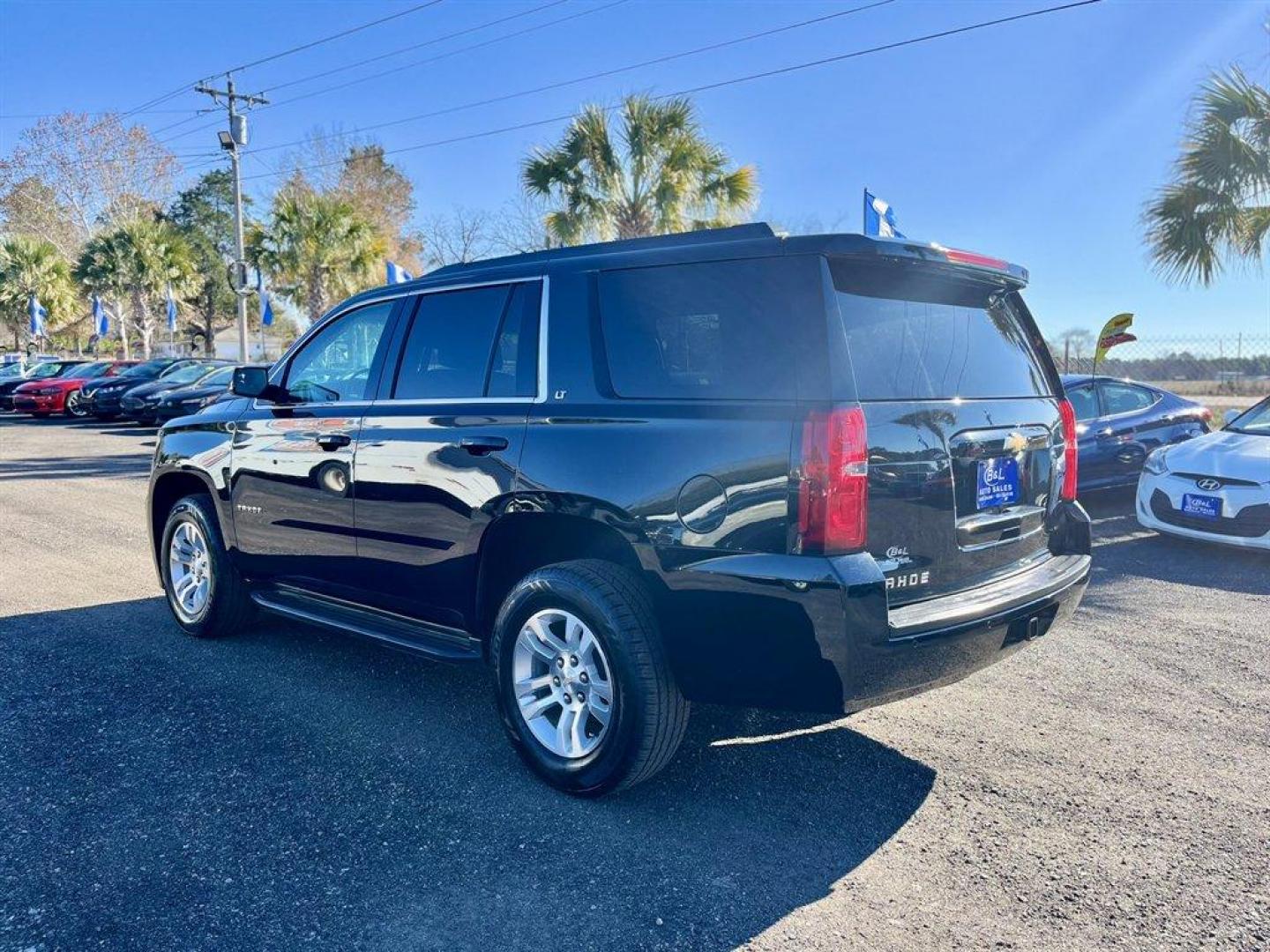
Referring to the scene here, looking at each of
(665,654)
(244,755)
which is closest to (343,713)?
(244,755)

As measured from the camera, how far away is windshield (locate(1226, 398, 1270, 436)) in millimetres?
7883

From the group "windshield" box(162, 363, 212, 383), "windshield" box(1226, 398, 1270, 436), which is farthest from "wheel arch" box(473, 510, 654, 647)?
"windshield" box(162, 363, 212, 383)

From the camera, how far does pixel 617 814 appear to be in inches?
127

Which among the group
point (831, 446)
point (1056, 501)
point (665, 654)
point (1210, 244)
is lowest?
point (665, 654)

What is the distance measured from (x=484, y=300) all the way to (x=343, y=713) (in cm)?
192

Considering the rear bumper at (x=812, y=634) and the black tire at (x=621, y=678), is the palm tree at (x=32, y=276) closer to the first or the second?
the black tire at (x=621, y=678)

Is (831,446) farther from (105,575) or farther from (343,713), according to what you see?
(105,575)

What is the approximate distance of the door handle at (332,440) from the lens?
417cm

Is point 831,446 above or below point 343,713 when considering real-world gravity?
above

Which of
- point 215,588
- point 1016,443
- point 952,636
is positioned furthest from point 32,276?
point 952,636

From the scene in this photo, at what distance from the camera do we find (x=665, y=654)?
306 cm

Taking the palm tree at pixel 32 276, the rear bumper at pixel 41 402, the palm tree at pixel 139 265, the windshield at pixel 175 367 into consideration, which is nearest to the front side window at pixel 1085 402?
the windshield at pixel 175 367

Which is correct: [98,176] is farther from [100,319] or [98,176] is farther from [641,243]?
[641,243]

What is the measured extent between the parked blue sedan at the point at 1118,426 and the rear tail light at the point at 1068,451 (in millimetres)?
5581
